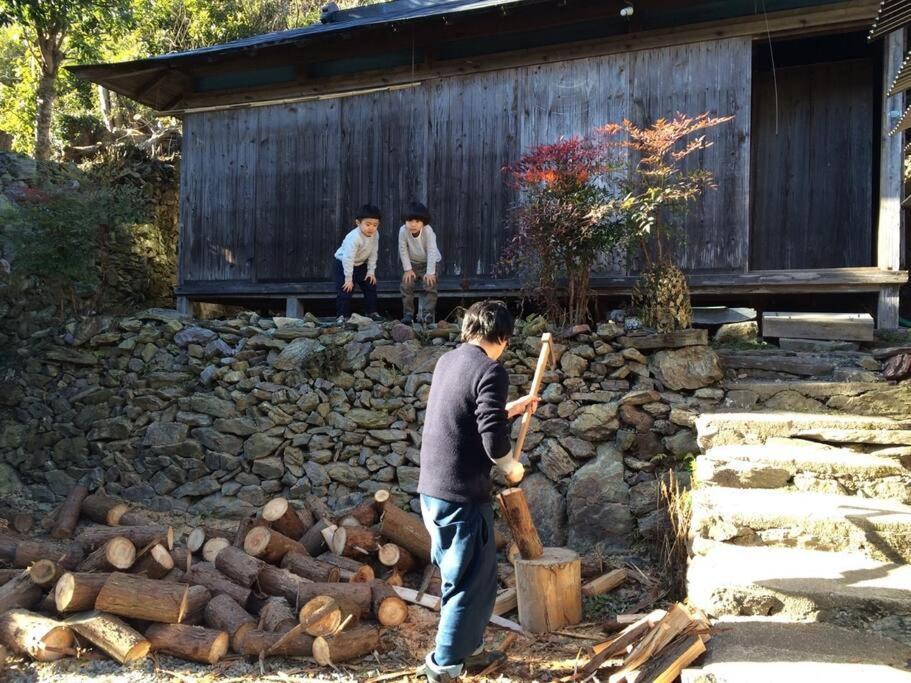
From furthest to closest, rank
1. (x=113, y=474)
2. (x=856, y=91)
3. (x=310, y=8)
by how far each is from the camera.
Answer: (x=310, y=8), (x=856, y=91), (x=113, y=474)

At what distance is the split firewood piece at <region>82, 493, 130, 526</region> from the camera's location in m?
6.17

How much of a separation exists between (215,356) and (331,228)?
8.04ft

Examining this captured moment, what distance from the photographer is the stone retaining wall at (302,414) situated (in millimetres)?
6062

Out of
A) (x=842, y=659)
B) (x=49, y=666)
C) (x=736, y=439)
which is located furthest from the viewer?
(x=736, y=439)

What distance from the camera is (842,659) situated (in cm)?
305

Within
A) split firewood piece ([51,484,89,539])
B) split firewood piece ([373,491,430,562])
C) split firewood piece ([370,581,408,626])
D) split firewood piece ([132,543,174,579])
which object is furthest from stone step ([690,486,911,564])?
split firewood piece ([51,484,89,539])

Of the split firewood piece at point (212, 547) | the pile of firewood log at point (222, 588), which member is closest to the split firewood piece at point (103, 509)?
the pile of firewood log at point (222, 588)

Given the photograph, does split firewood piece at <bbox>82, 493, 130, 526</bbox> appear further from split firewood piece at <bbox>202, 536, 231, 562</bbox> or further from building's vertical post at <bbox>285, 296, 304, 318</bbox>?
building's vertical post at <bbox>285, 296, 304, 318</bbox>

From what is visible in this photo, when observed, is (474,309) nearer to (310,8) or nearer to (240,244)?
(240,244)

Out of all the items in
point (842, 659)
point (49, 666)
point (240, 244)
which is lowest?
point (49, 666)

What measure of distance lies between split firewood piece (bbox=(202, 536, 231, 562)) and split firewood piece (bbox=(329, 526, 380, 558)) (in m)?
0.80

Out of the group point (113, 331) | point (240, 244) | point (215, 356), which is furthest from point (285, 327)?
point (240, 244)

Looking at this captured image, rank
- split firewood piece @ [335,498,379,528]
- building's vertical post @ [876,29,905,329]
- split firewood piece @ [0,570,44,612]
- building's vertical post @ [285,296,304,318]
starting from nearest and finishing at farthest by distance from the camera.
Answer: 1. split firewood piece @ [0,570,44,612]
2. split firewood piece @ [335,498,379,528]
3. building's vertical post @ [876,29,905,329]
4. building's vertical post @ [285,296,304,318]

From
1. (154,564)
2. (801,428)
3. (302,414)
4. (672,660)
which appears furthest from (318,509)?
(801,428)
